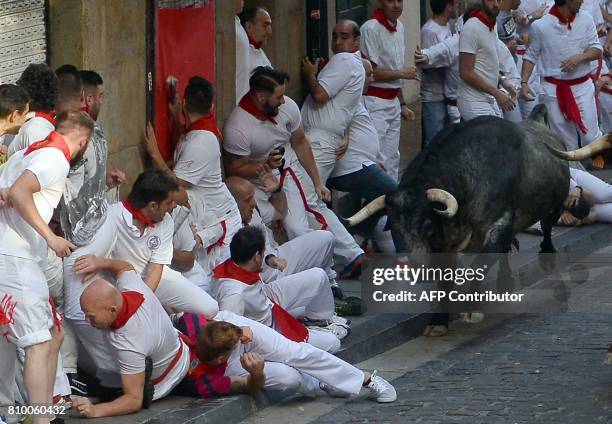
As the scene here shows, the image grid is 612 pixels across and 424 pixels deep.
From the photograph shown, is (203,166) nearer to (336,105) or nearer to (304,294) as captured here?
(304,294)

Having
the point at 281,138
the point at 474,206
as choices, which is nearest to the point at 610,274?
the point at 474,206

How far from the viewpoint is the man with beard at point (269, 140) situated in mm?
12500

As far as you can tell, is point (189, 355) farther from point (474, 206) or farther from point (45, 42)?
point (474, 206)

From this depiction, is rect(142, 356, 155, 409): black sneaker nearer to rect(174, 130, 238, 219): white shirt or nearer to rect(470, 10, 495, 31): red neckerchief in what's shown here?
rect(174, 130, 238, 219): white shirt

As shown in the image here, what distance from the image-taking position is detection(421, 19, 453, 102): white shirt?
1602cm

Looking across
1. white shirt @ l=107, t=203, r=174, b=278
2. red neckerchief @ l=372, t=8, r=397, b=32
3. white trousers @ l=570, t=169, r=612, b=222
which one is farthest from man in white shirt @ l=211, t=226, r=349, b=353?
white trousers @ l=570, t=169, r=612, b=222

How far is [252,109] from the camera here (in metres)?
12.6

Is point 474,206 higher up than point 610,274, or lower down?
higher up

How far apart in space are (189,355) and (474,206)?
139 inches

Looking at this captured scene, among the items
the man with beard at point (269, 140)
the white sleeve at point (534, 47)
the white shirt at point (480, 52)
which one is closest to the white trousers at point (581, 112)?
the white sleeve at point (534, 47)

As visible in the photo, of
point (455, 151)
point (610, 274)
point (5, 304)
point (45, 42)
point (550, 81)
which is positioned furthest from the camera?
point (550, 81)

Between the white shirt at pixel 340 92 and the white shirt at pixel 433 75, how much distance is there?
7.68ft

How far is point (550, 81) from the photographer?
55.8ft

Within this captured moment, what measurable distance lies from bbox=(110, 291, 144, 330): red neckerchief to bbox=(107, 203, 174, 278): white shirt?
0.57 meters
